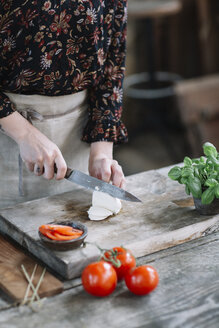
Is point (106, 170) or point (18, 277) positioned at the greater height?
point (106, 170)

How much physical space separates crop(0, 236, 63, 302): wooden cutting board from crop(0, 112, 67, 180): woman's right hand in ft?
0.93

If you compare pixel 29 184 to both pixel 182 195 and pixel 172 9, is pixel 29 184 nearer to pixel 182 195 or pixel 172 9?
pixel 182 195

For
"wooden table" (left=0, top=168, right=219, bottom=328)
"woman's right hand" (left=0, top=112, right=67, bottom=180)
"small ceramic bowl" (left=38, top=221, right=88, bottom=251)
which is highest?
"woman's right hand" (left=0, top=112, right=67, bottom=180)

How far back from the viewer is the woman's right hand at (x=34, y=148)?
1.77m

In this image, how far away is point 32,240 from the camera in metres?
1.63

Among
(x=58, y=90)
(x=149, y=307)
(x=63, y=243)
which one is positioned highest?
(x=58, y=90)

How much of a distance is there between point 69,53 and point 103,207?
561 millimetres

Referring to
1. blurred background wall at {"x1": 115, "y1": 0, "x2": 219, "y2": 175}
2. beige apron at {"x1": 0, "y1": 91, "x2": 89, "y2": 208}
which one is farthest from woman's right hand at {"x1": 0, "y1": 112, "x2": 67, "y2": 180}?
blurred background wall at {"x1": 115, "y1": 0, "x2": 219, "y2": 175}

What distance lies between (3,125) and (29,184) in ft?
1.05

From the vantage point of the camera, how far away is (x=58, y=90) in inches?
77.4

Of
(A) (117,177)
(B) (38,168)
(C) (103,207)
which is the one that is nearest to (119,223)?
(C) (103,207)

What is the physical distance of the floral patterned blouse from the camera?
1.82 m

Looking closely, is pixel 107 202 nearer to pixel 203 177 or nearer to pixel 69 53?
pixel 203 177

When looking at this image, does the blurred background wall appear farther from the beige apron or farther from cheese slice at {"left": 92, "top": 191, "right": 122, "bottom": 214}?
cheese slice at {"left": 92, "top": 191, "right": 122, "bottom": 214}
